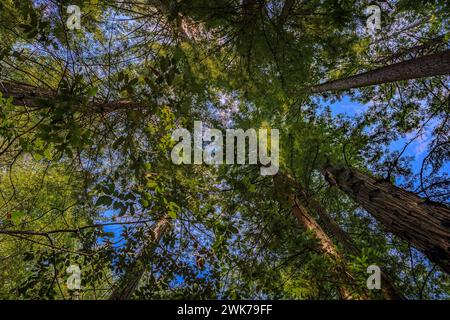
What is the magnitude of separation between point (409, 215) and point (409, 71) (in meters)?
2.28

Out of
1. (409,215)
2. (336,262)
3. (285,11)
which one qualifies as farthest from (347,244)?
(285,11)

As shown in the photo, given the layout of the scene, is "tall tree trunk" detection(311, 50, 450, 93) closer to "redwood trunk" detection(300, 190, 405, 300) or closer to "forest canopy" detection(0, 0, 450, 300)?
"forest canopy" detection(0, 0, 450, 300)

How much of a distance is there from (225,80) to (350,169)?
2673 millimetres

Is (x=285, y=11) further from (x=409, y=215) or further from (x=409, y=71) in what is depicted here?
(x=409, y=215)

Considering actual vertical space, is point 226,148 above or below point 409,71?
below

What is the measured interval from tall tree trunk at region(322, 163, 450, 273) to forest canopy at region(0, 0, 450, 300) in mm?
18

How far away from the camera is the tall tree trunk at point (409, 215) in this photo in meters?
2.22

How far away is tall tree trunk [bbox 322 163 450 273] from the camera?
2.22 meters

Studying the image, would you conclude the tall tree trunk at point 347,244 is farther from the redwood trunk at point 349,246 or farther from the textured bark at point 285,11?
the textured bark at point 285,11

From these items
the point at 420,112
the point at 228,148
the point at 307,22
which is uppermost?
the point at 307,22

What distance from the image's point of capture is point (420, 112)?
559cm

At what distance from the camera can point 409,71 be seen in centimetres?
367
